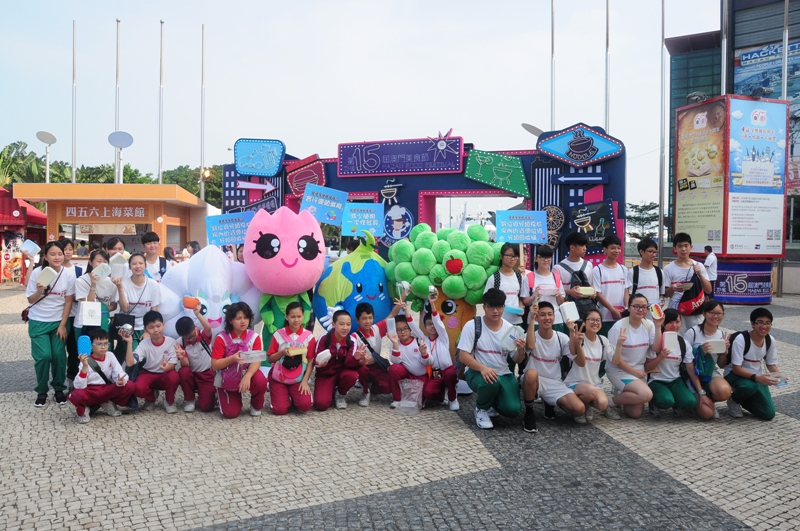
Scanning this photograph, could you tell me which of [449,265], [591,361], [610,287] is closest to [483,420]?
[591,361]

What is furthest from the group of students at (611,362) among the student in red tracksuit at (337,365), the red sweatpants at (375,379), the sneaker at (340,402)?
the sneaker at (340,402)

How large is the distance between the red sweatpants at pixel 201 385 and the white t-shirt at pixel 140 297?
2.43ft

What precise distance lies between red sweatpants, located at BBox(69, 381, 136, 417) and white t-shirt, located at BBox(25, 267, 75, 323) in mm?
980

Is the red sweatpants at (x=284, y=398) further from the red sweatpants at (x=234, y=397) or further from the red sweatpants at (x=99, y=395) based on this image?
the red sweatpants at (x=99, y=395)

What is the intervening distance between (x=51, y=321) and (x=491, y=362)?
13.3 ft

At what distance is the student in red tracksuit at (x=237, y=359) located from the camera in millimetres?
5176

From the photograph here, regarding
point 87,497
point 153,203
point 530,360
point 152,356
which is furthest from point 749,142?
point 153,203

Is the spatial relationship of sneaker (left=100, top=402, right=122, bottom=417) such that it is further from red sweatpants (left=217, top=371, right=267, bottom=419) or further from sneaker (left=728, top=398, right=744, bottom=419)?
sneaker (left=728, top=398, right=744, bottom=419)

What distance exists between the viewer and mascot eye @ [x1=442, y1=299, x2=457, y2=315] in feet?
20.1

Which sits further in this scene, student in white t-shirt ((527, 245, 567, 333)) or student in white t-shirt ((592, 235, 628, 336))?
student in white t-shirt ((592, 235, 628, 336))

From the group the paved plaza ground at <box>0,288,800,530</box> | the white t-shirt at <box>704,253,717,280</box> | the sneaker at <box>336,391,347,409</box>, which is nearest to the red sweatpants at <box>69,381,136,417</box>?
the paved plaza ground at <box>0,288,800,530</box>

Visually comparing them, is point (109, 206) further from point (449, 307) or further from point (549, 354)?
point (549, 354)

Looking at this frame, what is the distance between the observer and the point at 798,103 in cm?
2795

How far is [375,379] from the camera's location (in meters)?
5.78
